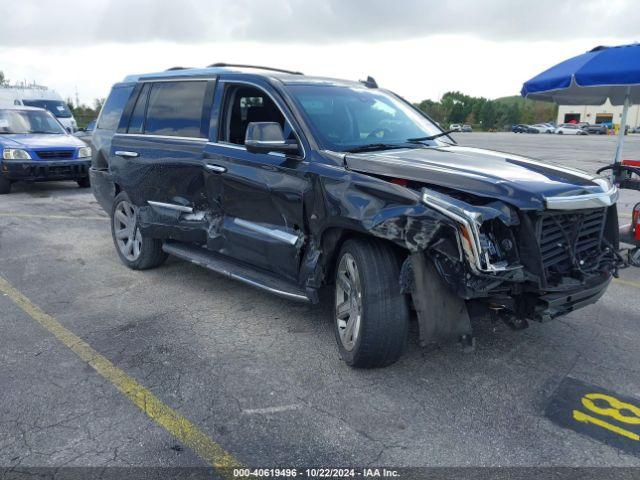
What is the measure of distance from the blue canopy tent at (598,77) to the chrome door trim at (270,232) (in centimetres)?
422

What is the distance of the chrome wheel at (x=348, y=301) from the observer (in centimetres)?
368

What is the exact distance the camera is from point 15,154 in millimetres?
11273

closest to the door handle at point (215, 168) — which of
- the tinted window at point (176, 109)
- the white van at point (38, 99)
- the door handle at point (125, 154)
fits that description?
the tinted window at point (176, 109)

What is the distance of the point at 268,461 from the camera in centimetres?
283

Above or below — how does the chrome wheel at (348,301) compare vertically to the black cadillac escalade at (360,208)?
below

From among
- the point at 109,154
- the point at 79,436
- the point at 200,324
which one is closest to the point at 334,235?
the point at 200,324

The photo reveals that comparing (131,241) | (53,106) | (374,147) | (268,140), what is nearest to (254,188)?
(268,140)

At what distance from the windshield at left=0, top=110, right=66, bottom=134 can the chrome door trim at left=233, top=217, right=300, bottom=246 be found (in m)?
9.95

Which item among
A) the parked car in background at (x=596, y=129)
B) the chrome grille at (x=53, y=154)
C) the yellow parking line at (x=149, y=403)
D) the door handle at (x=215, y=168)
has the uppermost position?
the door handle at (x=215, y=168)

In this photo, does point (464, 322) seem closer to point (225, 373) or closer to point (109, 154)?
point (225, 373)

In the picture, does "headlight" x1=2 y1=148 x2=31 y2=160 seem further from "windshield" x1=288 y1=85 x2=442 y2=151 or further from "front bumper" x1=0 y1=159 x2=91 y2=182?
"windshield" x1=288 y1=85 x2=442 y2=151

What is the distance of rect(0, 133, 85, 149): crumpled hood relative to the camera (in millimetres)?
11453

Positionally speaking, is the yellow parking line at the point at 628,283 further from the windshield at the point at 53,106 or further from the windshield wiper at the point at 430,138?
the windshield at the point at 53,106

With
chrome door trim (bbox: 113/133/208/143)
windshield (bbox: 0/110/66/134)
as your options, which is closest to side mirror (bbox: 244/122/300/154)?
chrome door trim (bbox: 113/133/208/143)
